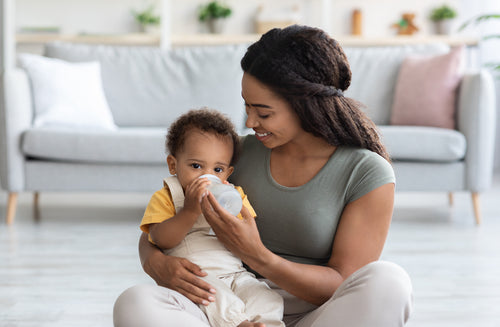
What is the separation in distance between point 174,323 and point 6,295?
1.10 meters

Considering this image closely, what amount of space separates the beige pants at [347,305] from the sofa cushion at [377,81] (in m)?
2.52

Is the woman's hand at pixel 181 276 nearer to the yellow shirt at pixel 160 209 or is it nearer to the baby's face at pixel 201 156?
the yellow shirt at pixel 160 209

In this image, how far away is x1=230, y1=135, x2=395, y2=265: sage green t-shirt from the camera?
121cm

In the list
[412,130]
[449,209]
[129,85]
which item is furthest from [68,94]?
[449,209]

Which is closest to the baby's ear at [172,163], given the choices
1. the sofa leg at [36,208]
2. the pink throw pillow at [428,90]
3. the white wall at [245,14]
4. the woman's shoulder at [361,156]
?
the woman's shoulder at [361,156]

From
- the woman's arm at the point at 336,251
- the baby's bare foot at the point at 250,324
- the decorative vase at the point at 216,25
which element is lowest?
the baby's bare foot at the point at 250,324

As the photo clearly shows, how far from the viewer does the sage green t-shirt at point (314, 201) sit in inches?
47.8

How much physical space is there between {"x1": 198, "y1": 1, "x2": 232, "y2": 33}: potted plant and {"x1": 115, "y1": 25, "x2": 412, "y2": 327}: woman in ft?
13.3

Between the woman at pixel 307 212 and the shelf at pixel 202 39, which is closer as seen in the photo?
the woman at pixel 307 212

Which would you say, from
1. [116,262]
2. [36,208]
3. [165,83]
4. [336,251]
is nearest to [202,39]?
[165,83]

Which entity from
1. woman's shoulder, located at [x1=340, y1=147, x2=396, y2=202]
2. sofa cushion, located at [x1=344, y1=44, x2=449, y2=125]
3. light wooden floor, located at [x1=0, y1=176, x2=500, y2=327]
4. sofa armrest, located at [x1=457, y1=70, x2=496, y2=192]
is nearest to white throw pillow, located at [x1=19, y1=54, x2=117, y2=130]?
light wooden floor, located at [x1=0, y1=176, x2=500, y2=327]

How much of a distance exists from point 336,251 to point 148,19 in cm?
431

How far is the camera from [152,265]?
1.21 m

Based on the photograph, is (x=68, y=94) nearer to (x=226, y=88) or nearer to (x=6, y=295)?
(x=226, y=88)
